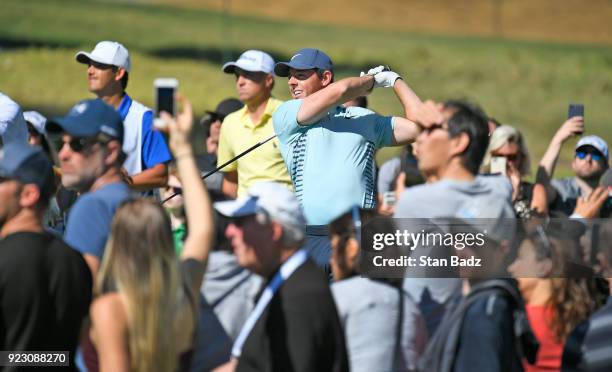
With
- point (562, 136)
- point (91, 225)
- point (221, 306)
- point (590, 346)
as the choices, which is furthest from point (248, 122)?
point (590, 346)

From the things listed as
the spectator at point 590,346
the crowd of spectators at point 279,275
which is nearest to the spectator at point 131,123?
the crowd of spectators at point 279,275

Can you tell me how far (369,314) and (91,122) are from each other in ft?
5.09

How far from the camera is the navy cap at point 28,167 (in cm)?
462

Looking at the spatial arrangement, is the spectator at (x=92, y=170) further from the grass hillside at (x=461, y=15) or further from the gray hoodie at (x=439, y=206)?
the grass hillside at (x=461, y=15)

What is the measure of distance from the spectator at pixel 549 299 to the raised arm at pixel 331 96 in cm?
144

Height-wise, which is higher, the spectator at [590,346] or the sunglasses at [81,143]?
the sunglasses at [81,143]

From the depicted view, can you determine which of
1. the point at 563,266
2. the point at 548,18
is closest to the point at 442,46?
the point at 548,18

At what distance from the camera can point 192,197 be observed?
15.0 ft

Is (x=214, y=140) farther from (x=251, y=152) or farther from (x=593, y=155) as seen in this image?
(x=593, y=155)

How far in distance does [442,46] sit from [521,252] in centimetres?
3021

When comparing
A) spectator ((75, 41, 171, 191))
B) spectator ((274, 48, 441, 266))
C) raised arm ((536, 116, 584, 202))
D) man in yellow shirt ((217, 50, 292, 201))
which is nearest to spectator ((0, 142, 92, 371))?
spectator ((75, 41, 171, 191))

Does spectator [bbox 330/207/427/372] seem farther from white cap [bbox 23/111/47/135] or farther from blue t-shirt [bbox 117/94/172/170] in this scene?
white cap [bbox 23/111/47/135]

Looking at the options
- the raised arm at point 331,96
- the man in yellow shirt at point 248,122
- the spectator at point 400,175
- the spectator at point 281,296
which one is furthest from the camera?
the spectator at point 400,175

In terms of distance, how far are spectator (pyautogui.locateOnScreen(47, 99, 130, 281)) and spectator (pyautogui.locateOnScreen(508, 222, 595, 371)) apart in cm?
193
